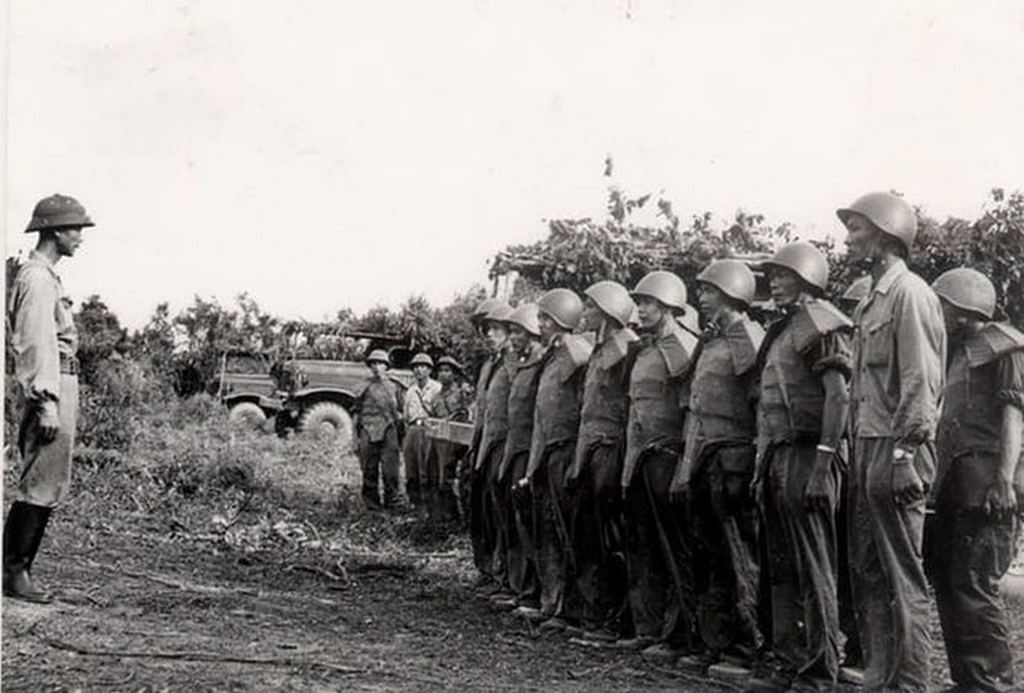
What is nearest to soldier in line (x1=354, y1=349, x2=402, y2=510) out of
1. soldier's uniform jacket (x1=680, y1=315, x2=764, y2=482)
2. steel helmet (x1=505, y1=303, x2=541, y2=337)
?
steel helmet (x1=505, y1=303, x2=541, y2=337)

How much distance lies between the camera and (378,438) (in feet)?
38.5

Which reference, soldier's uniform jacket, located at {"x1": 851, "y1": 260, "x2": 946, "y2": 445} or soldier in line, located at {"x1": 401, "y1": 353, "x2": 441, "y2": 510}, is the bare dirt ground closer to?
soldier in line, located at {"x1": 401, "y1": 353, "x2": 441, "y2": 510}

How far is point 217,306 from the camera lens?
22.4 meters

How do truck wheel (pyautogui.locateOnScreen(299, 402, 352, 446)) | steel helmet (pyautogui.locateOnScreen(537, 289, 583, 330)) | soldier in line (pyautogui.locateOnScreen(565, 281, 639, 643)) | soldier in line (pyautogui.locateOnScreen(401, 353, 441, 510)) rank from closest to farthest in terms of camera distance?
1. soldier in line (pyautogui.locateOnScreen(565, 281, 639, 643))
2. steel helmet (pyautogui.locateOnScreen(537, 289, 583, 330))
3. soldier in line (pyautogui.locateOnScreen(401, 353, 441, 510))
4. truck wheel (pyautogui.locateOnScreen(299, 402, 352, 446))

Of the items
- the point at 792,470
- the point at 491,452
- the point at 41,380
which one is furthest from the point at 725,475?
the point at 41,380

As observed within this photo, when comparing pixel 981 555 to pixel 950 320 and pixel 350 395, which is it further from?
pixel 350 395

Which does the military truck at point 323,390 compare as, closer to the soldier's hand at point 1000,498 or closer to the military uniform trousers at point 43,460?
the military uniform trousers at point 43,460

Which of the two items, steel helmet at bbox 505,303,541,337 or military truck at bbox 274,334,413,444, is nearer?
steel helmet at bbox 505,303,541,337

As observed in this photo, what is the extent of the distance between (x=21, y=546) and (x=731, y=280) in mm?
3457

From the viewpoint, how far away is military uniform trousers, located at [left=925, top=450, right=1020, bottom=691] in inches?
174

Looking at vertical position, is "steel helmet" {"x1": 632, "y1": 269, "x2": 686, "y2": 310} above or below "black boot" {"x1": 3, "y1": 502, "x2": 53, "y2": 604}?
above

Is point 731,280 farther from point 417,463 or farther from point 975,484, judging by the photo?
point 417,463

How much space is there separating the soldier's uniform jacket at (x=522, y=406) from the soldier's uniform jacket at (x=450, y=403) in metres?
4.80

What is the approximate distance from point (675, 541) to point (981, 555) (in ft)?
4.66
